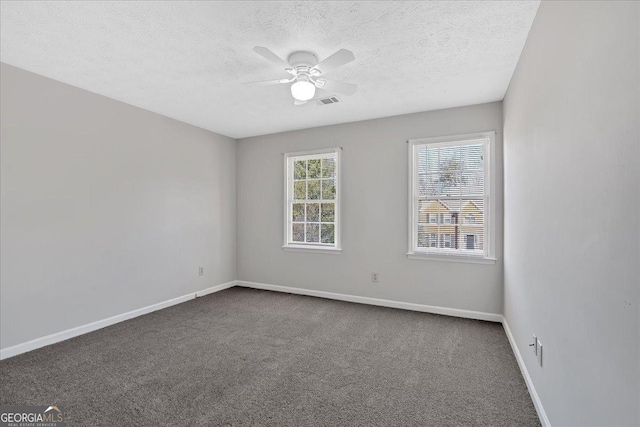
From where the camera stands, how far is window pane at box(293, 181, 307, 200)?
4.88 meters

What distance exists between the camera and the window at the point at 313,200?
4598 mm

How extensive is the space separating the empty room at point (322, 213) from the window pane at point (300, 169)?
0.03m

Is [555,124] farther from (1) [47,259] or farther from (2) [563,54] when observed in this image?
(1) [47,259]

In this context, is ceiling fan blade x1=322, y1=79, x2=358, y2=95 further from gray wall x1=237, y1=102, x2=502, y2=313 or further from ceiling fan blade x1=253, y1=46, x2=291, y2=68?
gray wall x1=237, y1=102, x2=502, y2=313

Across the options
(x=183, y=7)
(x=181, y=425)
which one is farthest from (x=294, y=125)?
(x=181, y=425)

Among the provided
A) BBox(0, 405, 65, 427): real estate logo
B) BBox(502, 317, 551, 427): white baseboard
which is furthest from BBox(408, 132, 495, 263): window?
BBox(0, 405, 65, 427): real estate logo

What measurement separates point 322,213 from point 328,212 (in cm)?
11

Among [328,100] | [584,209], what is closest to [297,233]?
[328,100]

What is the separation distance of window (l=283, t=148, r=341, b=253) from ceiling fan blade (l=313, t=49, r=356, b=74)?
7.17 feet

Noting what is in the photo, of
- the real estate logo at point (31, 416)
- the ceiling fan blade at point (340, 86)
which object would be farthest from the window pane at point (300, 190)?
the real estate logo at point (31, 416)

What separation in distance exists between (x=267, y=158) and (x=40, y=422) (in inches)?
157

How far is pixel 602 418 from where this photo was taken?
112 centimetres

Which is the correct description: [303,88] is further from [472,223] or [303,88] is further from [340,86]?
[472,223]

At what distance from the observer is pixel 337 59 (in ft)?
7.25
